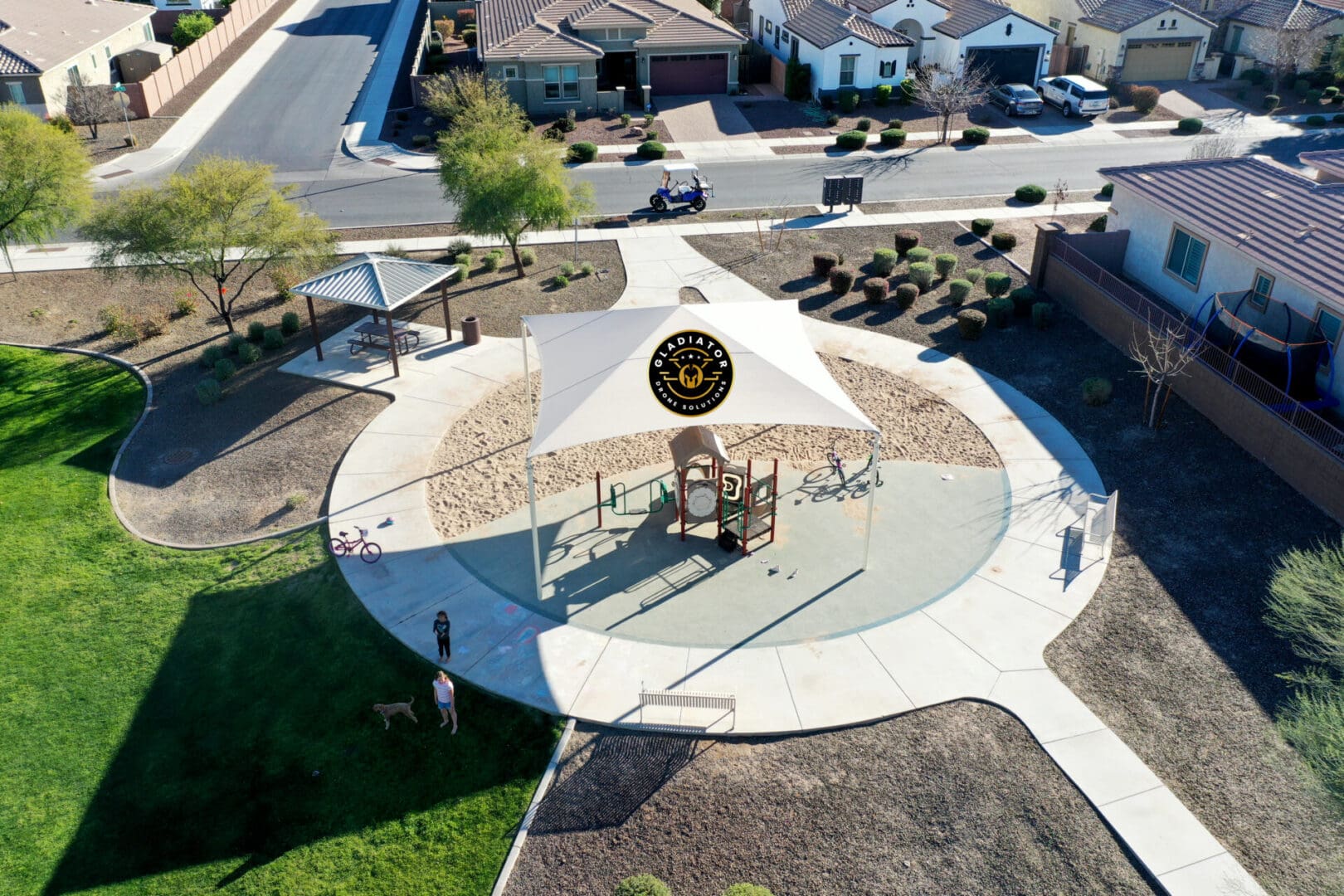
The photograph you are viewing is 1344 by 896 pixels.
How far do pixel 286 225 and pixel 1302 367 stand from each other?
25.9 meters

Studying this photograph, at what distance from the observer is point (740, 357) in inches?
741

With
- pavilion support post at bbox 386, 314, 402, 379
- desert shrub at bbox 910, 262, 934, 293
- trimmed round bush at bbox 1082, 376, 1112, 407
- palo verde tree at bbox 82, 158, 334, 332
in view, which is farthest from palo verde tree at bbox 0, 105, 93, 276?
trimmed round bush at bbox 1082, 376, 1112, 407

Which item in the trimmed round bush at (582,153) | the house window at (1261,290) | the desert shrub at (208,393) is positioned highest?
the house window at (1261,290)

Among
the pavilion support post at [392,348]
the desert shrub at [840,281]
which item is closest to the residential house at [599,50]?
the desert shrub at [840,281]

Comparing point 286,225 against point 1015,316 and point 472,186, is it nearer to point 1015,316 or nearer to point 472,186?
point 472,186

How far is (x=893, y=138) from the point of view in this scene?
4591cm

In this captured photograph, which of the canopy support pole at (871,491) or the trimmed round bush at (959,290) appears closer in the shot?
the canopy support pole at (871,491)

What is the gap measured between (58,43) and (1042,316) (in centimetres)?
4904

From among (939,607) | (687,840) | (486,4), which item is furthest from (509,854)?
(486,4)

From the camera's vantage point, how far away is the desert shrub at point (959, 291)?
3003 centimetres

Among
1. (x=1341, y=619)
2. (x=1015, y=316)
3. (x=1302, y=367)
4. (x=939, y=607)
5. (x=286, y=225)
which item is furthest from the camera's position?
(x=1015, y=316)

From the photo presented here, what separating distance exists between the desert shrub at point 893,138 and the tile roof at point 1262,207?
51.0ft

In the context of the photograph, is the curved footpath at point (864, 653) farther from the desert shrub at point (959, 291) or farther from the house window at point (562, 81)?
the house window at point (562, 81)

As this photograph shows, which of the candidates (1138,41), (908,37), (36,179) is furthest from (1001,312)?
(1138,41)
